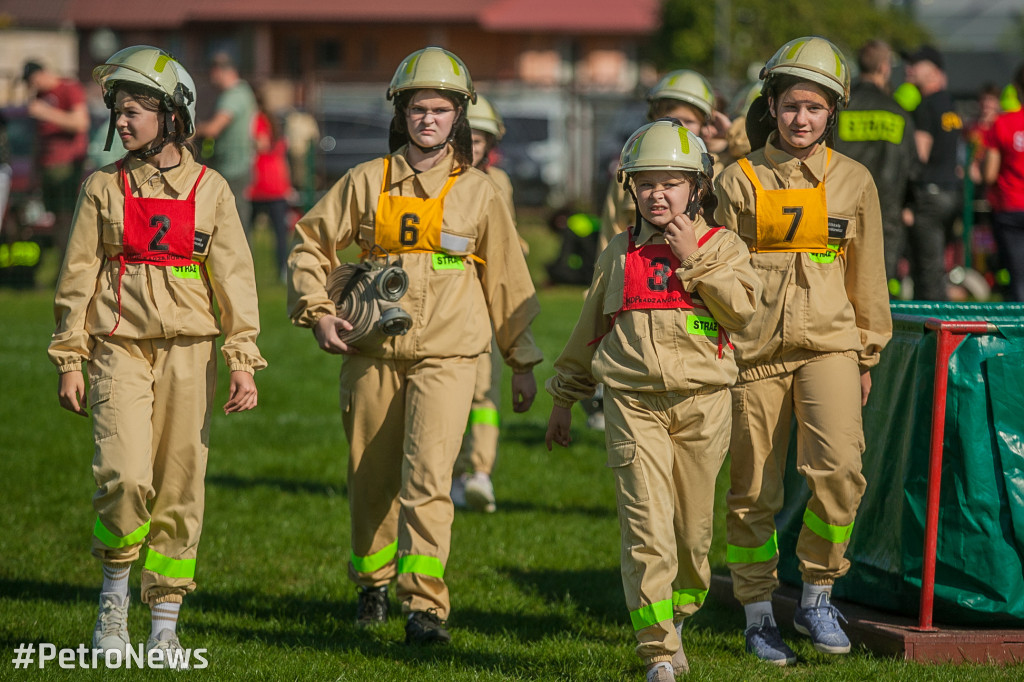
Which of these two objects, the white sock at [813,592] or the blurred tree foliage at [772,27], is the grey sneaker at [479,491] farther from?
the blurred tree foliage at [772,27]

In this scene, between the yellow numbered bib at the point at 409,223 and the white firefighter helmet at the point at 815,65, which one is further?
the yellow numbered bib at the point at 409,223

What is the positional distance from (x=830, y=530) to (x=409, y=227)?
2.19m

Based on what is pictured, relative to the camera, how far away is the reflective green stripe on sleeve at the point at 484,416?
815cm

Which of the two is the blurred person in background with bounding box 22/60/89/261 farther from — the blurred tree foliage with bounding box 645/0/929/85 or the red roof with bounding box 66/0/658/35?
the red roof with bounding box 66/0/658/35

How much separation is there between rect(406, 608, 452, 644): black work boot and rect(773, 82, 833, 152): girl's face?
2521mm

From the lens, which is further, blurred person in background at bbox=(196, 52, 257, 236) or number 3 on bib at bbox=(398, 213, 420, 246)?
blurred person in background at bbox=(196, 52, 257, 236)

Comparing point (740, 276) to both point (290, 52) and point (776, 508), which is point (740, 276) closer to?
point (776, 508)

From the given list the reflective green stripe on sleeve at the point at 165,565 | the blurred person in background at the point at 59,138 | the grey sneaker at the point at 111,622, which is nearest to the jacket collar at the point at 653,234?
the reflective green stripe on sleeve at the point at 165,565

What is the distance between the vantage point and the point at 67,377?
525cm

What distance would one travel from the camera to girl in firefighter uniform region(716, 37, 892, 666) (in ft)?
17.8

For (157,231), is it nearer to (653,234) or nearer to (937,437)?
(653,234)

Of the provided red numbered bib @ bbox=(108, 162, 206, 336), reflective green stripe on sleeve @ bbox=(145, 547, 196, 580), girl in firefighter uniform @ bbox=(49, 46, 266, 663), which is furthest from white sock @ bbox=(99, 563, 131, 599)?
red numbered bib @ bbox=(108, 162, 206, 336)

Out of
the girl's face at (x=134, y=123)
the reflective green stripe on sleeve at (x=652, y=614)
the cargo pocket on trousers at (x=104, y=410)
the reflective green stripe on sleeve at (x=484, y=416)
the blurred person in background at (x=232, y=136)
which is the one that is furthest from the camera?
the blurred person in background at (x=232, y=136)

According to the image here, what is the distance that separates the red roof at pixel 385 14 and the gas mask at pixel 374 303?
47004 millimetres
